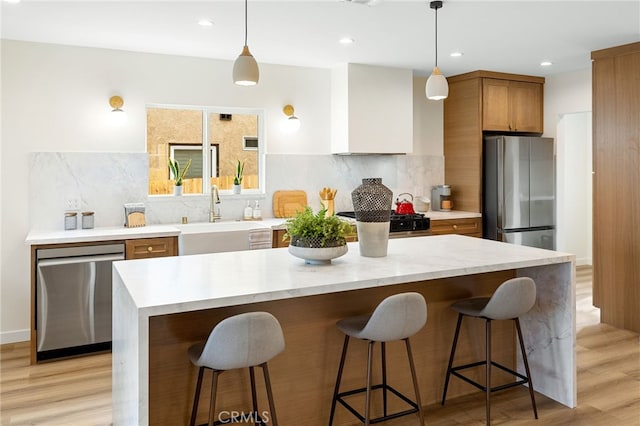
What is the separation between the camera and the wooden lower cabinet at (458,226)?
18.1 feet

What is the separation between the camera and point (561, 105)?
604cm

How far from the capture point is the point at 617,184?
4.60 metres

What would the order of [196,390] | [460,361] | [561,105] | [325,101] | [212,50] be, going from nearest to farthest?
1. [196,390]
2. [460,361]
3. [212,50]
4. [325,101]
5. [561,105]

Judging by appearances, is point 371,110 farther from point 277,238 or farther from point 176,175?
point 176,175

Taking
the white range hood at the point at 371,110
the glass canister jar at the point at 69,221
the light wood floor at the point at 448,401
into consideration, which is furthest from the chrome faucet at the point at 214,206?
the light wood floor at the point at 448,401

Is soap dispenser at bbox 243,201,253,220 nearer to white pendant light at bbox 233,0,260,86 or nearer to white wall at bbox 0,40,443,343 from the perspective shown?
white wall at bbox 0,40,443,343

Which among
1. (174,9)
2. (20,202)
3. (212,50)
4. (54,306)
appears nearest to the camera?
(174,9)

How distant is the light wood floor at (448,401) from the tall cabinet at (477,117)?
7.99 feet

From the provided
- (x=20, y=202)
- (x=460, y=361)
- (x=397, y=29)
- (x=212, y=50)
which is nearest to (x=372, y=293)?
(x=460, y=361)

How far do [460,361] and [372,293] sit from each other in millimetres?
835

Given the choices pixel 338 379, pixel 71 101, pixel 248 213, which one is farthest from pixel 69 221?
pixel 338 379

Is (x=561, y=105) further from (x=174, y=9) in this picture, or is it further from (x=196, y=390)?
(x=196, y=390)

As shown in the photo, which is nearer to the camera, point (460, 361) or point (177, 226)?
point (460, 361)

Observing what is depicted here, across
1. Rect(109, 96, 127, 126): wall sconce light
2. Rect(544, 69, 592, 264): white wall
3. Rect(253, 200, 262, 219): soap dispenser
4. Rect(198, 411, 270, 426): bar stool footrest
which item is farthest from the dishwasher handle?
Rect(544, 69, 592, 264): white wall
